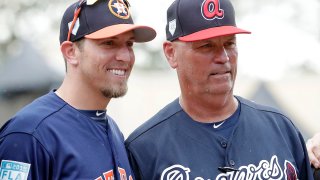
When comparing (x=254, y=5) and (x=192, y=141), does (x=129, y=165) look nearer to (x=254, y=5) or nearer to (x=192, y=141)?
(x=192, y=141)

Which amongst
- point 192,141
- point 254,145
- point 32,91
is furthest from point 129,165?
point 32,91

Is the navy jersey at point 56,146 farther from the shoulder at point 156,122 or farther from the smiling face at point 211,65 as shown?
the smiling face at point 211,65

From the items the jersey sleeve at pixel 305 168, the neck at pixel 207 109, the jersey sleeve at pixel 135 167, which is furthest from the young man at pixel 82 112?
the jersey sleeve at pixel 305 168

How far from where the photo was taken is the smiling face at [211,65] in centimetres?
489

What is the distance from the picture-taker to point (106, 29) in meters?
4.64

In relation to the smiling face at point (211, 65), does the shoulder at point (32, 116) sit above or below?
below

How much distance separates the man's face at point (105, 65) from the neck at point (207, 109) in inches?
24.5

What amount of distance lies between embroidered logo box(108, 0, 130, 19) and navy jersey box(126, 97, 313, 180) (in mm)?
765

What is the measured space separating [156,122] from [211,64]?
565 millimetres

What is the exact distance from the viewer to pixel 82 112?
455 cm

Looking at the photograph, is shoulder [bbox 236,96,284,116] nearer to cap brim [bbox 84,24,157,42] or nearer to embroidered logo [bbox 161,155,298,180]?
embroidered logo [bbox 161,155,298,180]

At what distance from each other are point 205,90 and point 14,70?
31.8 feet

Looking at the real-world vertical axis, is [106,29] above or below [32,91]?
above

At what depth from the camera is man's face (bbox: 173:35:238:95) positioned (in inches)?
193
